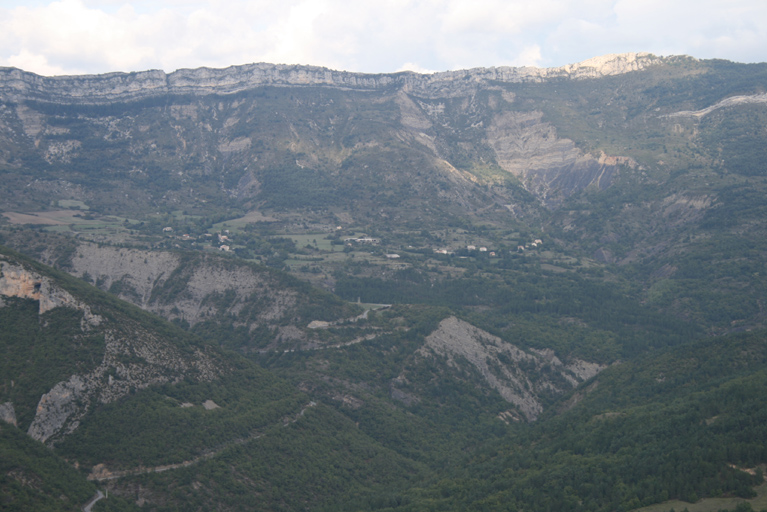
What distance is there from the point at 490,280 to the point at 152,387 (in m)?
103

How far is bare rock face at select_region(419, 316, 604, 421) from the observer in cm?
11819

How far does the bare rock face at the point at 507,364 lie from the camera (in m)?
118

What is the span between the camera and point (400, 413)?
350 feet

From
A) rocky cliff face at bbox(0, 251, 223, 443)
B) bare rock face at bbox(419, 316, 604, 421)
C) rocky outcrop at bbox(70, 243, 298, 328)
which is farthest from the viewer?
rocky outcrop at bbox(70, 243, 298, 328)

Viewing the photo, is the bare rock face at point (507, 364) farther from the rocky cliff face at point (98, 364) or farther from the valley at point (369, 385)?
the rocky cliff face at point (98, 364)

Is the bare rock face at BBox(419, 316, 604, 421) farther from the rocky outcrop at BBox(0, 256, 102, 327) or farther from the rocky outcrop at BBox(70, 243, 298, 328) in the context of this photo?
the rocky outcrop at BBox(0, 256, 102, 327)

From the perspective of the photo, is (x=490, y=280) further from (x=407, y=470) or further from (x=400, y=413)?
(x=407, y=470)

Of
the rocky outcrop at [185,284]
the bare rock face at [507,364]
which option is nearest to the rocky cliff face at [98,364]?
the rocky outcrop at [185,284]

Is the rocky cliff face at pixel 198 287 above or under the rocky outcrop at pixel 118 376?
above

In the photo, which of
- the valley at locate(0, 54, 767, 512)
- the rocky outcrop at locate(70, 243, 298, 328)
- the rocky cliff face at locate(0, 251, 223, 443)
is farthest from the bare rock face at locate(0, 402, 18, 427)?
the rocky outcrop at locate(70, 243, 298, 328)

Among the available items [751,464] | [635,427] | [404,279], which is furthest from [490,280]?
[751,464]

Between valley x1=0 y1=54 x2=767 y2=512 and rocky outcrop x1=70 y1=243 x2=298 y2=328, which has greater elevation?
rocky outcrop x1=70 y1=243 x2=298 y2=328

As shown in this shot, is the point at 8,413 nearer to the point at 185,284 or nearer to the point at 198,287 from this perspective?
the point at 198,287

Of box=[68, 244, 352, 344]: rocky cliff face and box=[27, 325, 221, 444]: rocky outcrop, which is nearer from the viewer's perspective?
box=[27, 325, 221, 444]: rocky outcrop
